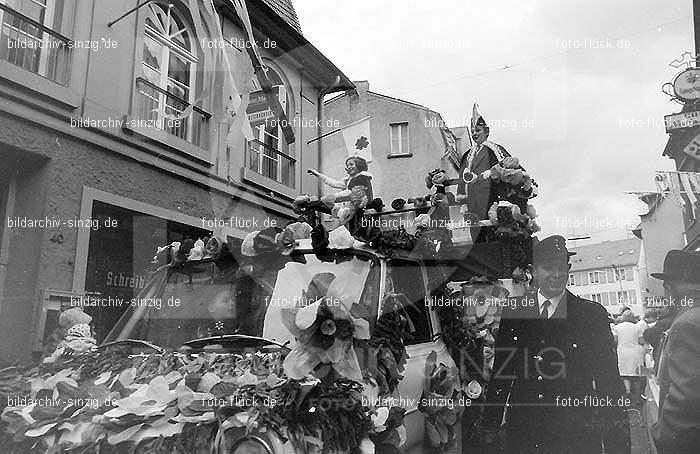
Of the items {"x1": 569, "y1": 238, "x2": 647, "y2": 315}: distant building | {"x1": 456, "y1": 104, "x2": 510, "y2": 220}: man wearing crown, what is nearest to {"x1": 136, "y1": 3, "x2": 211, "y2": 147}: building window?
{"x1": 456, "y1": 104, "x2": 510, "y2": 220}: man wearing crown

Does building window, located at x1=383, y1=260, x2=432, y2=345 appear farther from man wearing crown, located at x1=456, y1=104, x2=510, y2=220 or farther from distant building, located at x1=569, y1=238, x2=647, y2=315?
distant building, located at x1=569, y1=238, x2=647, y2=315

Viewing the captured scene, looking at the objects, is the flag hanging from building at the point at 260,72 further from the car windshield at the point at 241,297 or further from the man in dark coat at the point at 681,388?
the man in dark coat at the point at 681,388

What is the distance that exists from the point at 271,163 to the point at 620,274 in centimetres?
471

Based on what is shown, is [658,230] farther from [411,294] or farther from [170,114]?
[170,114]

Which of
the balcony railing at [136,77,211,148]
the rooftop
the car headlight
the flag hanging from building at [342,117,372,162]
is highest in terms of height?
the balcony railing at [136,77,211,148]

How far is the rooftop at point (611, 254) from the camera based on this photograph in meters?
5.55

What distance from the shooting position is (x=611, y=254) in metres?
6.63

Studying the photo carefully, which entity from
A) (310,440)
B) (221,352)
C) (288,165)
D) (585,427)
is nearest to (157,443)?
(310,440)

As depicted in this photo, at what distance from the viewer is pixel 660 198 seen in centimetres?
600

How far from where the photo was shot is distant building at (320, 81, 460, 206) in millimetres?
7461

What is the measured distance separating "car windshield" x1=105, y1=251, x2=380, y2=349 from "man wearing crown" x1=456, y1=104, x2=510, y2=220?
4.41 ft

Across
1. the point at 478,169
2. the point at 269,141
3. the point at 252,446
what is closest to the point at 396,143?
the point at 269,141

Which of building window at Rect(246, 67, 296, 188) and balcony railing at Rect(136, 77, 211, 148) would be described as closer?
balcony railing at Rect(136, 77, 211, 148)

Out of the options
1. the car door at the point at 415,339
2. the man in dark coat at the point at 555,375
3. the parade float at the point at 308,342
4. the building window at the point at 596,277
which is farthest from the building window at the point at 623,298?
the car door at the point at 415,339
